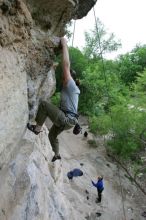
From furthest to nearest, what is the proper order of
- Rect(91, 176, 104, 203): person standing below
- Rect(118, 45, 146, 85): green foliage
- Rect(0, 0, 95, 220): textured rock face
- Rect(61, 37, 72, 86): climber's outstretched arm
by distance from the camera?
1. Rect(118, 45, 146, 85): green foliage
2. Rect(91, 176, 104, 203): person standing below
3. Rect(61, 37, 72, 86): climber's outstretched arm
4. Rect(0, 0, 95, 220): textured rock face

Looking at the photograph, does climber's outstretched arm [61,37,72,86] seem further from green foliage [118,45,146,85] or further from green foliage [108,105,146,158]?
green foliage [118,45,146,85]

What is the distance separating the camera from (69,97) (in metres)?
7.31

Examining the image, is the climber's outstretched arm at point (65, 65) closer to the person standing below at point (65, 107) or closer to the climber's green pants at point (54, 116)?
the person standing below at point (65, 107)

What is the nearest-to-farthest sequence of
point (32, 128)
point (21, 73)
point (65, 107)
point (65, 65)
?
point (65, 65) → point (21, 73) → point (65, 107) → point (32, 128)

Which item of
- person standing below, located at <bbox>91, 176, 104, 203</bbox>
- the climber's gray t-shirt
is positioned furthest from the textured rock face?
person standing below, located at <bbox>91, 176, 104, 203</bbox>

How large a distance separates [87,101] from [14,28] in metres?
22.1

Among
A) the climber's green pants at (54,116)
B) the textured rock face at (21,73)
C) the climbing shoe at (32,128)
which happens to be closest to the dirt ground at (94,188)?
the textured rock face at (21,73)

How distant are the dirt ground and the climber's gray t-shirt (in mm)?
8455

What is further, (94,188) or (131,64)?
(131,64)

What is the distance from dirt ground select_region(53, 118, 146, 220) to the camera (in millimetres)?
19181

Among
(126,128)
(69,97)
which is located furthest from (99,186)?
(69,97)

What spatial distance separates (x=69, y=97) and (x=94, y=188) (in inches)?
604

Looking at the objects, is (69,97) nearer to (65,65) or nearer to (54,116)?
(54,116)

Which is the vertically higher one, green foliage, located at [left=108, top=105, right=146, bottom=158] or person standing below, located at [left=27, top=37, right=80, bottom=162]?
person standing below, located at [left=27, top=37, right=80, bottom=162]
